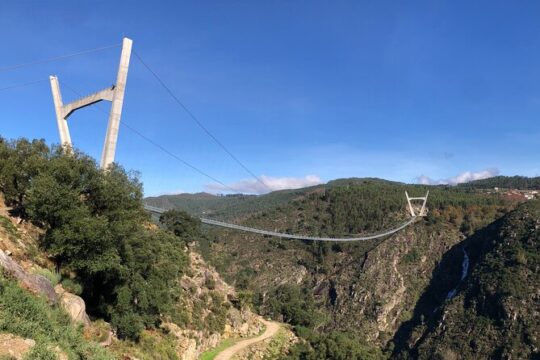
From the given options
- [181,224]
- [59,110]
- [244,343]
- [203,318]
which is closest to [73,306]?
[59,110]

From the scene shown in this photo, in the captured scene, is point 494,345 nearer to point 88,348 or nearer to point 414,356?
point 414,356

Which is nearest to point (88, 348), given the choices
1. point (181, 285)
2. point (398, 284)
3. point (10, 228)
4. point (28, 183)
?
point (10, 228)

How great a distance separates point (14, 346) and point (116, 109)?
13.5 m

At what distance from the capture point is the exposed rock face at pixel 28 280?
9766 millimetres

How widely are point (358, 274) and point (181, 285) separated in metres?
64.3

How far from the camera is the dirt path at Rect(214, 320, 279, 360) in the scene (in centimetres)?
2674

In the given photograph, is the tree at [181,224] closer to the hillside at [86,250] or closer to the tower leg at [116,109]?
the hillside at [86,250]

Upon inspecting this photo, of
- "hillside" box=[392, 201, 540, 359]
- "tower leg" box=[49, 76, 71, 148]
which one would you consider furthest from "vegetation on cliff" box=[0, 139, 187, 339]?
"hillside" box=[392, 201, 540, 359]

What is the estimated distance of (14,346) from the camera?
725 cm

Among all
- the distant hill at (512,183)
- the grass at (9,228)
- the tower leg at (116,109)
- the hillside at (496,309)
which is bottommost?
the hillside at (496,309)

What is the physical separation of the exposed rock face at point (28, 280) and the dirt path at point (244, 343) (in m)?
17.0

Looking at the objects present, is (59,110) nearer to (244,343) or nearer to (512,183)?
(244,343)

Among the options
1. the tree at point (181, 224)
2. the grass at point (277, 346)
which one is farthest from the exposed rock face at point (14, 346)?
the tree at point (181, 224)

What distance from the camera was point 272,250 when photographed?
3824 inches
